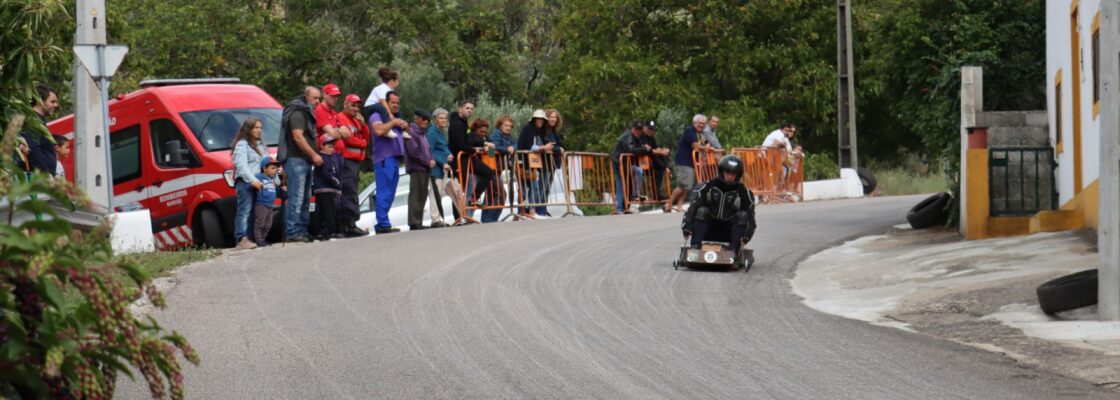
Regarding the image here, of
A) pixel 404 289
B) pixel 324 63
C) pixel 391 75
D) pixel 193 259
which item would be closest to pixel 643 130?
pixel 391 75

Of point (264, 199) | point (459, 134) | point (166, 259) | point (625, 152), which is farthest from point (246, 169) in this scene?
point (625, 152)

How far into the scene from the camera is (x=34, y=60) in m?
10.3

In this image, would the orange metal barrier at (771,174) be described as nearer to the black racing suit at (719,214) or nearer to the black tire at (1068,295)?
the black racing suit at (719,214)

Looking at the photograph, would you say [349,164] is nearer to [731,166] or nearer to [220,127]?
[220,127]

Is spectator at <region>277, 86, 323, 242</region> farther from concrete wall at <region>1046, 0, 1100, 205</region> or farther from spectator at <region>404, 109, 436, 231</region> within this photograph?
concrete wall at <region>1046, 0, 1100, 205</region>

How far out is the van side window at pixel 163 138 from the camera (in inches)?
899

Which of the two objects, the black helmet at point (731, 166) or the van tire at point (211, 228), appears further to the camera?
the van tire at point (211, 228)

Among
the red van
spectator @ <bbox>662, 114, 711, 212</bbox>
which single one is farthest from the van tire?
spectator @ <bbox>662, 114, 711, 212</bbox>

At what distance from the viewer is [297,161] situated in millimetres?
19438

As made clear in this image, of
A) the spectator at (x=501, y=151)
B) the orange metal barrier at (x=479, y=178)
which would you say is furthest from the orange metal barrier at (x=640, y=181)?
the orange metal barrier at (x=479, y=178)

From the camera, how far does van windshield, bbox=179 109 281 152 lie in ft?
74.7

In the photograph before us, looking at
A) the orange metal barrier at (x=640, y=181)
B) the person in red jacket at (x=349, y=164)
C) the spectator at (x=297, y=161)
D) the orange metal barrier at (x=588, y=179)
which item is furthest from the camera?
the orange metal barrier at (x=640, y=181)

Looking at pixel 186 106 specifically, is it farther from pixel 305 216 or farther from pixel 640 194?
pixel 640 194

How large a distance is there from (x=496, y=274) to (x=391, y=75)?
688cm
